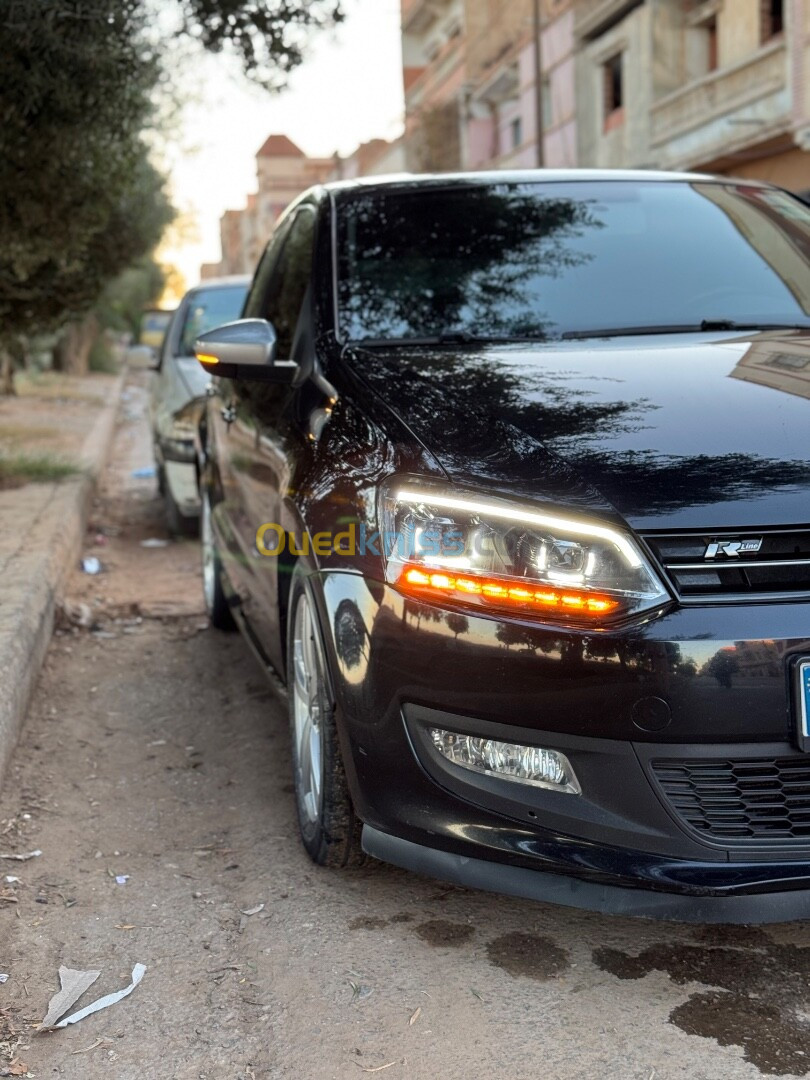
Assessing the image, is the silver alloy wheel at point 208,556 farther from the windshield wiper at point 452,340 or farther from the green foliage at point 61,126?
the green foliage at point 61,126

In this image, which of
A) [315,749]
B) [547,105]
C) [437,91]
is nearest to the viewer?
[315,749]

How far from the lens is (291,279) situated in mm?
4164

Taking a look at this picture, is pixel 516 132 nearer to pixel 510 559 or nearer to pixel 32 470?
pixel 32 470

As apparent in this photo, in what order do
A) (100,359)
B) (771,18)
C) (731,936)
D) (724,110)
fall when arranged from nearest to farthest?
(731,936), (771,18), (724,110), (100,359)

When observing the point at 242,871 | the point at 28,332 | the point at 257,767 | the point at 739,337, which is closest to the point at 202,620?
the point at 257,767

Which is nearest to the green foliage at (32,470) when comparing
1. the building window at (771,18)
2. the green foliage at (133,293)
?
the building window at (771,18)

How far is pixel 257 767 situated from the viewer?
3.98 meters

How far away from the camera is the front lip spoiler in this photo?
2.29 meters

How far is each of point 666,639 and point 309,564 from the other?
3.18 ft

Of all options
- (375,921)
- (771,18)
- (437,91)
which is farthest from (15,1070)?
(437,91)

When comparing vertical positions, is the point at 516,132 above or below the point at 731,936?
above

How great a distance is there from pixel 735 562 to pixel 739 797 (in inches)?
16.5

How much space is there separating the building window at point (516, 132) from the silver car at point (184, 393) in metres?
28.3

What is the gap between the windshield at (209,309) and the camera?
9.32 metres
